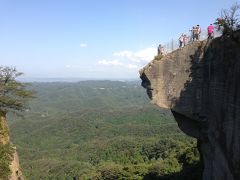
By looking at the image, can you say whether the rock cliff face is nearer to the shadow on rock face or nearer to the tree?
the shadow on rock face

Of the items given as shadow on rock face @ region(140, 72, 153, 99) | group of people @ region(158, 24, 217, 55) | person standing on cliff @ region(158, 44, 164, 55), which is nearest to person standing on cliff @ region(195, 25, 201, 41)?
group of people @ region(158, 24, 217, 55)

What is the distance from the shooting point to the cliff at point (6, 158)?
2698 cm

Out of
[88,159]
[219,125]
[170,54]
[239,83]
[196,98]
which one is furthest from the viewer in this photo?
[88,159]

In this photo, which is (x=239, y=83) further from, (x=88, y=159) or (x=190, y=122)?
(x=88, y=159)

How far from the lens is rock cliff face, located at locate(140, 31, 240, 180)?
20844mm

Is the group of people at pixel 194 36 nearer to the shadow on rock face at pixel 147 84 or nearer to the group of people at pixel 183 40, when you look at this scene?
the group of people at pixel 183 40

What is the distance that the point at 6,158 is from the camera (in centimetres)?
2772

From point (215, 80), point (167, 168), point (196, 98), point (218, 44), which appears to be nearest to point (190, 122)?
point (196, 98)

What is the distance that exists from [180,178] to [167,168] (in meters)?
16.3

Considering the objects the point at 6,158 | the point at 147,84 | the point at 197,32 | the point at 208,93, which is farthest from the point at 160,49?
the point at 6,158

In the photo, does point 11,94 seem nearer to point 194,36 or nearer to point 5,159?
point 5,159

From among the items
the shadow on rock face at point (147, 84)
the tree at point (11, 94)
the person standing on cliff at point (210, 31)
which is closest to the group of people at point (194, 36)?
the person standing on cliff at point (210, 31)

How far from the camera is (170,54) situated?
85.2 feet

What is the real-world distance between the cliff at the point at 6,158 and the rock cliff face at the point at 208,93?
11.1 m
